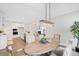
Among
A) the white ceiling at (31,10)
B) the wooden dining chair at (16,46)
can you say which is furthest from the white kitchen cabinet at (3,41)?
the white ceiling at (31,10)

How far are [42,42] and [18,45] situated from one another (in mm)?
379

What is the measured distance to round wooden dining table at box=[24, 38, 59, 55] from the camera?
1.84 metres

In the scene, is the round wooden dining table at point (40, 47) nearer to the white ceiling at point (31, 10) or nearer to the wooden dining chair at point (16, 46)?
the wooden dining chair at point (16, 46)

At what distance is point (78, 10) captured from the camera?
183cm

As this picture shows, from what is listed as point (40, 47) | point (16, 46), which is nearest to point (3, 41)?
point (16, 46)

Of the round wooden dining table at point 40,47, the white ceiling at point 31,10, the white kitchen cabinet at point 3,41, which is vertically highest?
the white ceiling at point 31,10

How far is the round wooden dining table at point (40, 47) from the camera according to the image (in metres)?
1.84

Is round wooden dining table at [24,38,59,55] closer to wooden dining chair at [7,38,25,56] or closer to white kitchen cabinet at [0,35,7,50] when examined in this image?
wooden dining chair at [7,38,25,56]

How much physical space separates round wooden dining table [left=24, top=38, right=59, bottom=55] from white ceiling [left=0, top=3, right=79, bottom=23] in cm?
39

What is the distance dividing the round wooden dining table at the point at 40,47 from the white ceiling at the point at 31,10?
15.2 inches

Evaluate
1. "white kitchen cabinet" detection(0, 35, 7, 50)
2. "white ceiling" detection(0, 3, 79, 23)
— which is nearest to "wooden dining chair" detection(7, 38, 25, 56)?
"white kitchen cabinet" detection(0, 35, 7, 50)

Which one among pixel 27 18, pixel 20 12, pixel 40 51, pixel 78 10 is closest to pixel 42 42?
pixel 40 51

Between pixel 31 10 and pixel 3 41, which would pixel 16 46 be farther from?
pixel 31 10

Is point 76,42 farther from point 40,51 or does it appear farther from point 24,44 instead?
point 24,44
